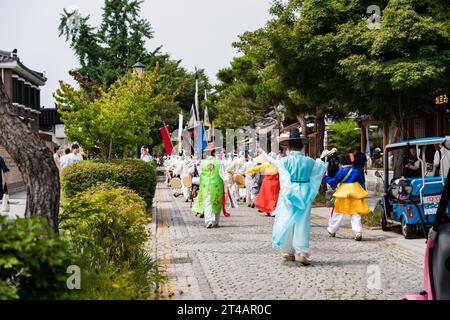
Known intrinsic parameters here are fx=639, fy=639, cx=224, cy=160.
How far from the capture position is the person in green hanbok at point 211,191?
568 inches

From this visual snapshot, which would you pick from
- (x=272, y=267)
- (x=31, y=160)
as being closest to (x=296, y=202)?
(x=272, y=267)

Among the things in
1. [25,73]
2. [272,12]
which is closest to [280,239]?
[272,12]

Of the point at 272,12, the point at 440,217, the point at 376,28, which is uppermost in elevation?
the point at 272,12

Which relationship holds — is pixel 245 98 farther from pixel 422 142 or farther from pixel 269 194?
pixel 422 142

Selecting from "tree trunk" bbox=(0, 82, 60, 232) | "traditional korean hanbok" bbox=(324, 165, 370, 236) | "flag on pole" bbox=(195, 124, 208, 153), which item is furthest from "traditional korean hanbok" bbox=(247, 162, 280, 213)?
"tree trunk" bbox=(0, 82, 60, 232)

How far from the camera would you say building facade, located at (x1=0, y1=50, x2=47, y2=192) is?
32312 mm

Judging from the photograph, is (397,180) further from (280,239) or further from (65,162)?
(65,162)

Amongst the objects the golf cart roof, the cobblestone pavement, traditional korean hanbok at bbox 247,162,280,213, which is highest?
the golf cart roof

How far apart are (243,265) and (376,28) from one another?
8486mm

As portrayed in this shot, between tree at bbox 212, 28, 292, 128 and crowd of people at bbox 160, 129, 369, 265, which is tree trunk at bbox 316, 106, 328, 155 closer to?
crowd of people at bbox 160, 129, 369, 265

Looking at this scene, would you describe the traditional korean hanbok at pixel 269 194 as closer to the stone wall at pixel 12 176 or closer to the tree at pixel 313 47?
the tree at pixel 313 47

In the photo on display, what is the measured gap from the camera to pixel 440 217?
13.9ft

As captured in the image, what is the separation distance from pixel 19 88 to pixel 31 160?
31.8 metres

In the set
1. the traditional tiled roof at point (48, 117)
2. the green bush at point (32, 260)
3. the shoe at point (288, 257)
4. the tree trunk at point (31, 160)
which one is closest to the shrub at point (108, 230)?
the tree trunk at point (31, 160)
